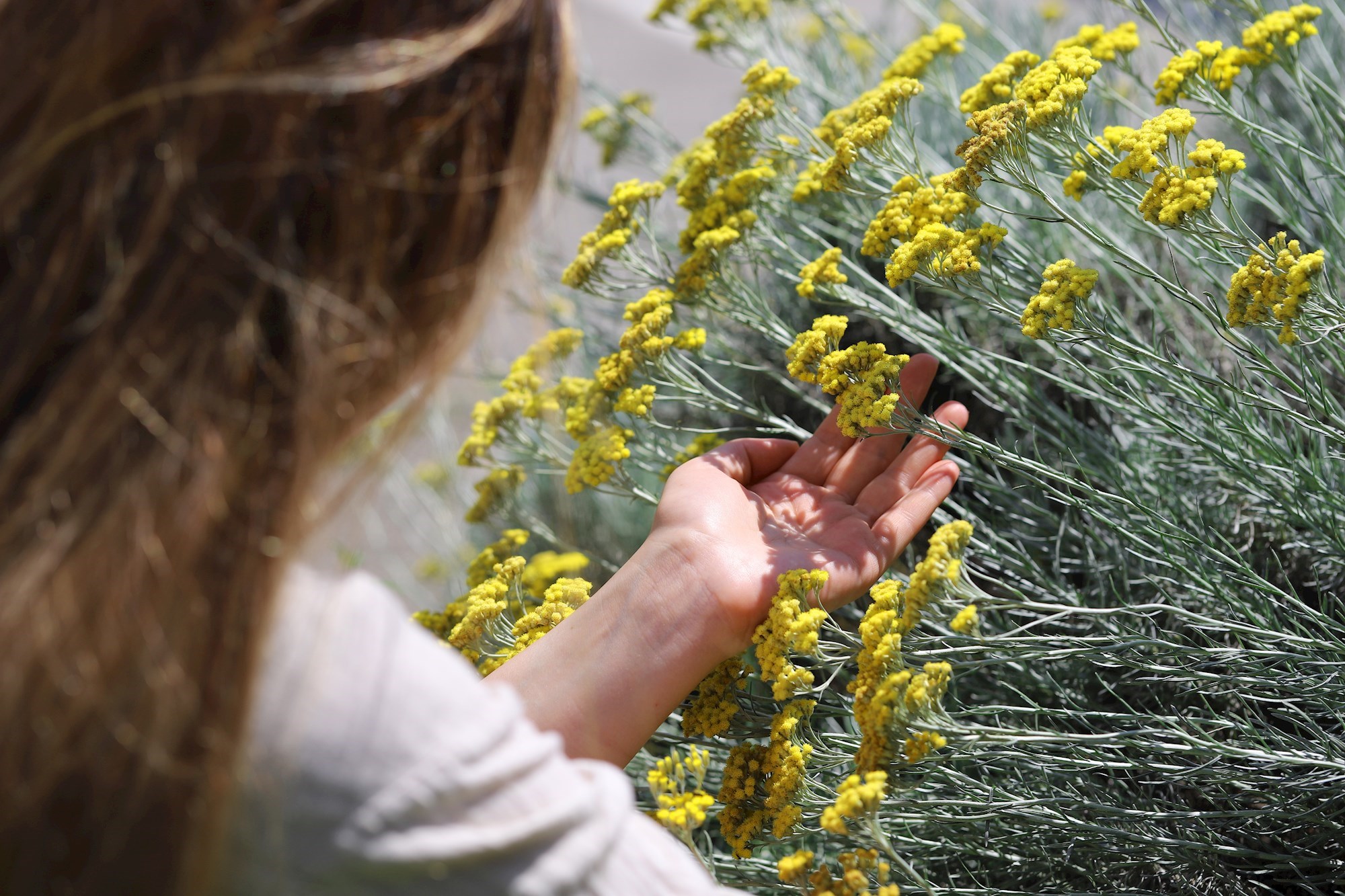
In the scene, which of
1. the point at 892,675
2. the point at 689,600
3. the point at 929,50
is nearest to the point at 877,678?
the point at 892,675

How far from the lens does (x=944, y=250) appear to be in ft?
3.67

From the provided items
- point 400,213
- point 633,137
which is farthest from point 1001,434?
point 400,213

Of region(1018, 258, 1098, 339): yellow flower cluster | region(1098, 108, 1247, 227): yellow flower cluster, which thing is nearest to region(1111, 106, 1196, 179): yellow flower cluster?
region(1098, 108, 1247, 227): yellow flower cluster

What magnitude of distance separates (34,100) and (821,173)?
0.87 metres

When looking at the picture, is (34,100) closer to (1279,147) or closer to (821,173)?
(821,173)

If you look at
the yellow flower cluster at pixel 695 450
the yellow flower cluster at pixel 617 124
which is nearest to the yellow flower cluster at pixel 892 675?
the yellow flower cluster at pixel 695 450

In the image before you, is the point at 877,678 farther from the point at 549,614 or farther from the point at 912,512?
the point at 549,614

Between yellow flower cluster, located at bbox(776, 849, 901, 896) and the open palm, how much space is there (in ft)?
0.93

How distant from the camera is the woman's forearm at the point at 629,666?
1101mm

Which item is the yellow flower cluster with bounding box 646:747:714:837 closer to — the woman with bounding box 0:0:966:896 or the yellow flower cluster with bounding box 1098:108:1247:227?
the woman with bounding box 0:0:966:896

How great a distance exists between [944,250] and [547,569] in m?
0.64

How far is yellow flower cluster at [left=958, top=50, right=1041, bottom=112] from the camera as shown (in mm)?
1211

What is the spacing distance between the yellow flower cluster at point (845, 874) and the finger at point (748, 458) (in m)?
0.49

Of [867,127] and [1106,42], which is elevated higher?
[1106,42]
